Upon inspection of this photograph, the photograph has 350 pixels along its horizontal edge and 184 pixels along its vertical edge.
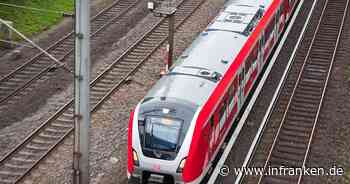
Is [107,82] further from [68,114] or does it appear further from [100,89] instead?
[68,114]

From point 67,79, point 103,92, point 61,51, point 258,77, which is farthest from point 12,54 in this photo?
point 258,77

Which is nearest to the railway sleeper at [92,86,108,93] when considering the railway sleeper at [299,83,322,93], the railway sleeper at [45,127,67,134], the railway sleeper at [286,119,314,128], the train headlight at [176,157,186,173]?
the railway sleeper at [45,127,67,134]

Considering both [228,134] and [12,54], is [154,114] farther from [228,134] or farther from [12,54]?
[12,54]

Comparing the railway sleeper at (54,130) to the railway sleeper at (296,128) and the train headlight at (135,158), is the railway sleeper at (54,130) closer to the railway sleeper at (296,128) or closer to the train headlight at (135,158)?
the train headlight at (135,158)

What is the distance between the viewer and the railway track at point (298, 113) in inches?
743

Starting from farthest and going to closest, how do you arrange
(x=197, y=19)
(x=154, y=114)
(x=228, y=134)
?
(x=197, y=19), (x=228, y=134), (x=154, y=114)

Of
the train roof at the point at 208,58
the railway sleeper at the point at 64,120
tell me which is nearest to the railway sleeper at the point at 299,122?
the train roof at the point at 208,58

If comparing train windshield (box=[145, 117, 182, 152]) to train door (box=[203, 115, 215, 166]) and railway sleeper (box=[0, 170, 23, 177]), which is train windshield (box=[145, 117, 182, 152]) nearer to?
train door (box=[203, 115, 215, 166])

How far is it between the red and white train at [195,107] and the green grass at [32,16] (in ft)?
40.0

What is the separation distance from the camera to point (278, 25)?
90.6 ft

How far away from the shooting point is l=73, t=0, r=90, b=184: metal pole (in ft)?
48.8

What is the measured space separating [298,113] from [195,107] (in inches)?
301

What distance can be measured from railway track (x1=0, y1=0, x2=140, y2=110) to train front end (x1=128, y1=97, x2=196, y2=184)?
938cm

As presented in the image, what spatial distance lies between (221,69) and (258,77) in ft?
21.5
